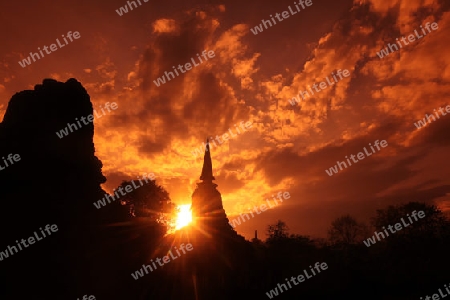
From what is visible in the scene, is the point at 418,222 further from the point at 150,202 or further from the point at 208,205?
the point at 150,202

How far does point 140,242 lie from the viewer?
23031 millimetres

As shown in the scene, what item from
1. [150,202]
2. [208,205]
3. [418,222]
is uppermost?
[150,202]

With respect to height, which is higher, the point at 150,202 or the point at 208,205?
the point at 150,202

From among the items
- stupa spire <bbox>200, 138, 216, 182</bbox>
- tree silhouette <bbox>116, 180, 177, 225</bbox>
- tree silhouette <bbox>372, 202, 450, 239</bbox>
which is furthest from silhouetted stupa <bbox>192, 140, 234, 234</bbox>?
tree silhouette <bbox>372, 202, 450, 239</bbox>

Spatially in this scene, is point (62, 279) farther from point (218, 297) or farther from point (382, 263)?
point (382, 263)

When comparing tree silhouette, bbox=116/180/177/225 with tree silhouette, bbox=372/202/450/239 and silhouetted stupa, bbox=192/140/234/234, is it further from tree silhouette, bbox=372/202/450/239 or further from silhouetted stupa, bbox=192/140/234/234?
tree silhouette, bbox=372/202/450/239

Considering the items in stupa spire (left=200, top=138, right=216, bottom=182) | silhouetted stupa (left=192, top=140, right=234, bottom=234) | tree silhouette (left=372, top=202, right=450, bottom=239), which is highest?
stupa spire (left=200, top=138, right=216, bottom=182)

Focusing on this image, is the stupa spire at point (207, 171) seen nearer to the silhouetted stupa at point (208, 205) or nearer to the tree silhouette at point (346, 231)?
the silhouetted stupa at point (208, 205)

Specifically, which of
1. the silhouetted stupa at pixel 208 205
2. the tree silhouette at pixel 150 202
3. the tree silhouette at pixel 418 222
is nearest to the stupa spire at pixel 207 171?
the silhouetted stupa at pixel 208 205

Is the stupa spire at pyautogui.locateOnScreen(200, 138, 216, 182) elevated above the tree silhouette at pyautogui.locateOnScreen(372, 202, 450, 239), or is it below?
above

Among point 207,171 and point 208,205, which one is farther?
point 207,171

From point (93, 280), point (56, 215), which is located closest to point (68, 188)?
point (56, 215)

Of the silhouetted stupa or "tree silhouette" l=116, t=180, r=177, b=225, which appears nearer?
the silhouetted stupa

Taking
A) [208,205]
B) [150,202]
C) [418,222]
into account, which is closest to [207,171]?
[208,205]
